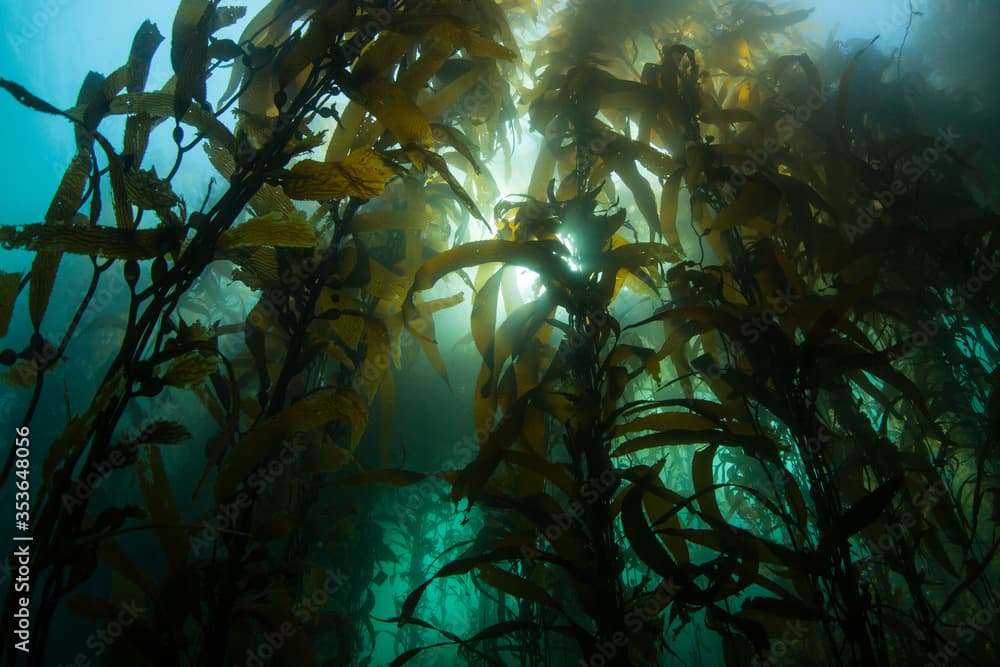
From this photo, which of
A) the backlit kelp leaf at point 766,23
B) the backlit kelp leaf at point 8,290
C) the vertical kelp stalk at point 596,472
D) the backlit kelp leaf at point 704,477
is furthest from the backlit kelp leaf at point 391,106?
the backlit kelp leaf at point 766,23

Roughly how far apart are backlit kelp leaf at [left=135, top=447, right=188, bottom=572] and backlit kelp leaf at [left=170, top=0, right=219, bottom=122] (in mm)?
705

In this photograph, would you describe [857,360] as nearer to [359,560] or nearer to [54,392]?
[359,560]

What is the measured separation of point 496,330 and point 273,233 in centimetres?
79

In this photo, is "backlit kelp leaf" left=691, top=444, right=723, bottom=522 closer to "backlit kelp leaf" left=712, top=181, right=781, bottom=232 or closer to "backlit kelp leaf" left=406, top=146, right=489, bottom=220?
"backlit kelp leaf" left=712, top=181, right=781, bottom=232

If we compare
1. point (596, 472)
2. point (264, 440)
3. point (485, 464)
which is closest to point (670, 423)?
point (596, 472)

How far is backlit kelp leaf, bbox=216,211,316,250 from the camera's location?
877mm

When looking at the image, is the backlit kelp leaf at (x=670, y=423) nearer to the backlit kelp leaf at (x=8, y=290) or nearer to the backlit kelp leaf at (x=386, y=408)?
the backlit kelp leaf at (x=386, y=408)

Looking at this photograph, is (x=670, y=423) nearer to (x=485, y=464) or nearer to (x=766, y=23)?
(x=485, y=464)

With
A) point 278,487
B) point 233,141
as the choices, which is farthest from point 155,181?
point 278,487

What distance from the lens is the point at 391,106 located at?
42.4 inches

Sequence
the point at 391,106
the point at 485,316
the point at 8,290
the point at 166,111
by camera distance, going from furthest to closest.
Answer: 1. the point at 485,316
2. the point at 391,106
3. the point at 166,111
4. the point at 8,290

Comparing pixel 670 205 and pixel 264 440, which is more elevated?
pixel 670 205

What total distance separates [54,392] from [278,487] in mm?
11442

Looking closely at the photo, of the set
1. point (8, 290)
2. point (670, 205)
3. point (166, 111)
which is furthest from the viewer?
point (670, 205)
